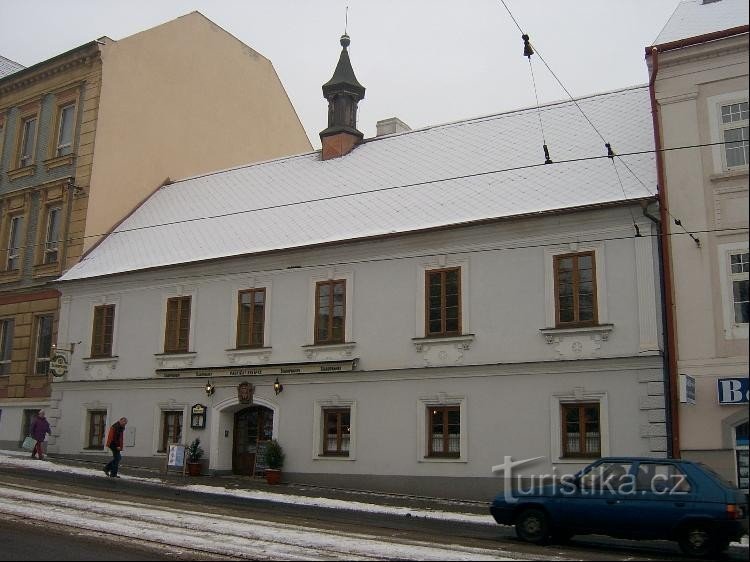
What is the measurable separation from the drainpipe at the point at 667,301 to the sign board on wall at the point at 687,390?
358 millimetres

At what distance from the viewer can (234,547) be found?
1205 cm

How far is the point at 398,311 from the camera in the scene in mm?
21500

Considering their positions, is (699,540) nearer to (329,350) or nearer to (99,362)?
(329,350)

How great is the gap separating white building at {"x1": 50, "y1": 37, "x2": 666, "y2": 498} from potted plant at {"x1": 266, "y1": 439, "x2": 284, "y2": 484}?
372mm

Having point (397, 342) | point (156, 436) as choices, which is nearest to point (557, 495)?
point (397, 342)

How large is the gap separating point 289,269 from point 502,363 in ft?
22.6

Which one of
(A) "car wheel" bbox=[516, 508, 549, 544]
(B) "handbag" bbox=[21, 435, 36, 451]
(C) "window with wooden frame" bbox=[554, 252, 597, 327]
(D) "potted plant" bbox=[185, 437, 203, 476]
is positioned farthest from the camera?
(B) "handbag" bbox=[21, 435, 36, 451]

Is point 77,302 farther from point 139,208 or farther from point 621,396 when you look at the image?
point 621,396

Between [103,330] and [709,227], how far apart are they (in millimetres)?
18383

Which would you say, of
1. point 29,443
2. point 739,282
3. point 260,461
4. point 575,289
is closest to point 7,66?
point 29,443

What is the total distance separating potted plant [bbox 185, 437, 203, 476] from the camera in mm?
23625

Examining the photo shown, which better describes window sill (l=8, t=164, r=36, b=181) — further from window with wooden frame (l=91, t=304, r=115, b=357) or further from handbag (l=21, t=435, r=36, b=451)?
handbag (l=21, t=435, r=36, b=451)

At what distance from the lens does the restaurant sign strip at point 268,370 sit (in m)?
21.9

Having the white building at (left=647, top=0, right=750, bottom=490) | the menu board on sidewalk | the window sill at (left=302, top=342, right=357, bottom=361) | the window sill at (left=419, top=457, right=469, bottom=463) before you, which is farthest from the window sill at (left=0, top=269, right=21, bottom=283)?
the white building at (left=647, top=0, right=750, bottom=490)
